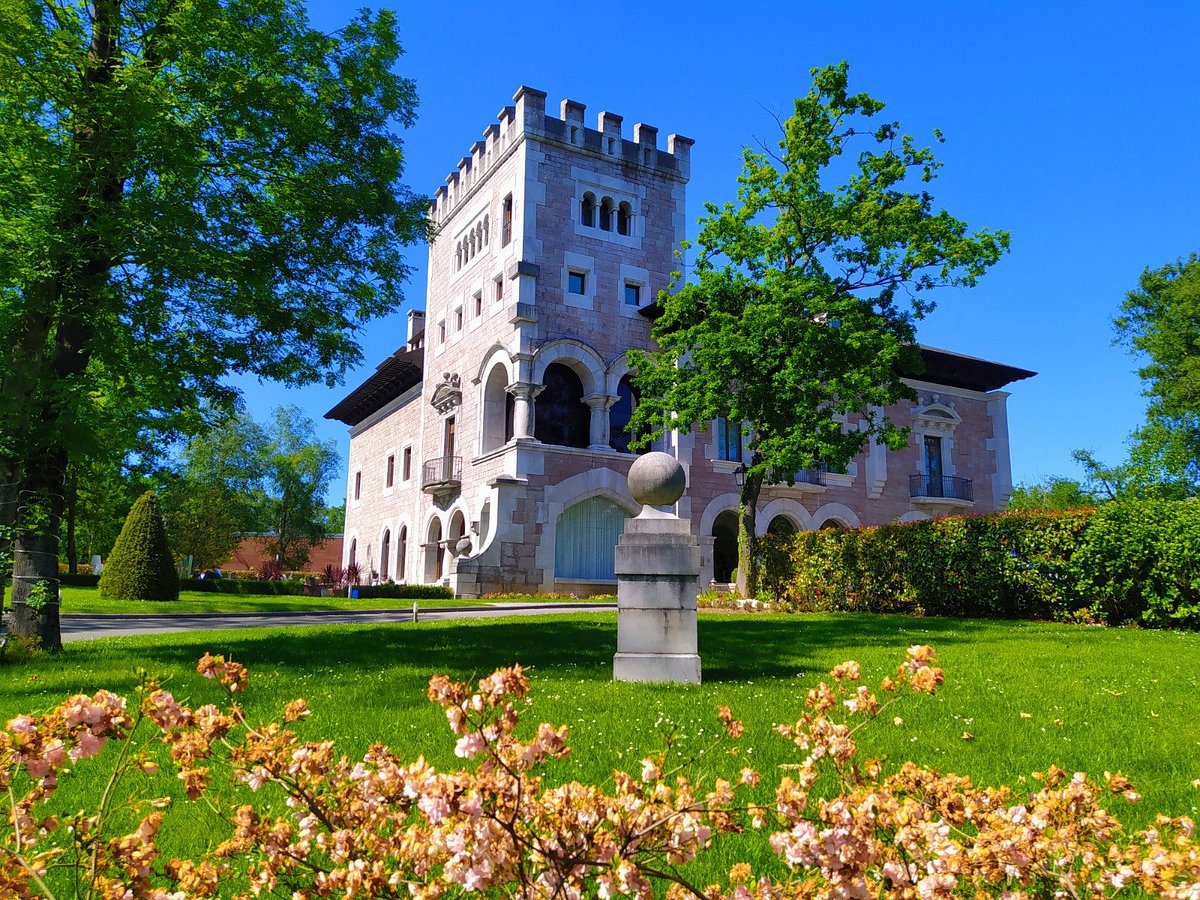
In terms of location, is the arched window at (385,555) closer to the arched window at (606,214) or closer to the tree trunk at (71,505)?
the tree trunk at (71,505)

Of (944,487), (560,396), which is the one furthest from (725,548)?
(560,396)

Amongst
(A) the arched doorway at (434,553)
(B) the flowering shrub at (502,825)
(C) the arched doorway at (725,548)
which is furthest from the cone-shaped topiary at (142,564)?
(B) the flowering shrub at (502,825)

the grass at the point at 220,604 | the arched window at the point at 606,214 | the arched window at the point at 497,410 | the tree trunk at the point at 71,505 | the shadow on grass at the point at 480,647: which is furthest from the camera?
the arched window at the point at 606,214

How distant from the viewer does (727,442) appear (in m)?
28.2

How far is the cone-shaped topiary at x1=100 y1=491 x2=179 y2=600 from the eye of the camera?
20.6 meters

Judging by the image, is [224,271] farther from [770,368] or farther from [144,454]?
[770,368]

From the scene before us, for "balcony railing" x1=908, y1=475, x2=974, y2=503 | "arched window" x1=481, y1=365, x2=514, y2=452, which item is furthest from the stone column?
"balcony railing" x1=908, y1=475, x2=974, y2=503

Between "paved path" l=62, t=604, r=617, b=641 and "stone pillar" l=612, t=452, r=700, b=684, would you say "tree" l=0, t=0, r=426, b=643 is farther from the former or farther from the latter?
"stone pillar" l=612, t=452, r=700, b=684

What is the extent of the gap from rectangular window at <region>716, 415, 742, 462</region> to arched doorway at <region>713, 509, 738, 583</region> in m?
3.04

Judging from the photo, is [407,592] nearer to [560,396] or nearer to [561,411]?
[561,411]

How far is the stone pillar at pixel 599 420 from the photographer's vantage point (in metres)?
25.5

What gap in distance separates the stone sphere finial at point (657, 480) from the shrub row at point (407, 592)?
16270 millimetres

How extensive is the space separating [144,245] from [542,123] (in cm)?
1911

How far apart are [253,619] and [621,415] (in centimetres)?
1337
